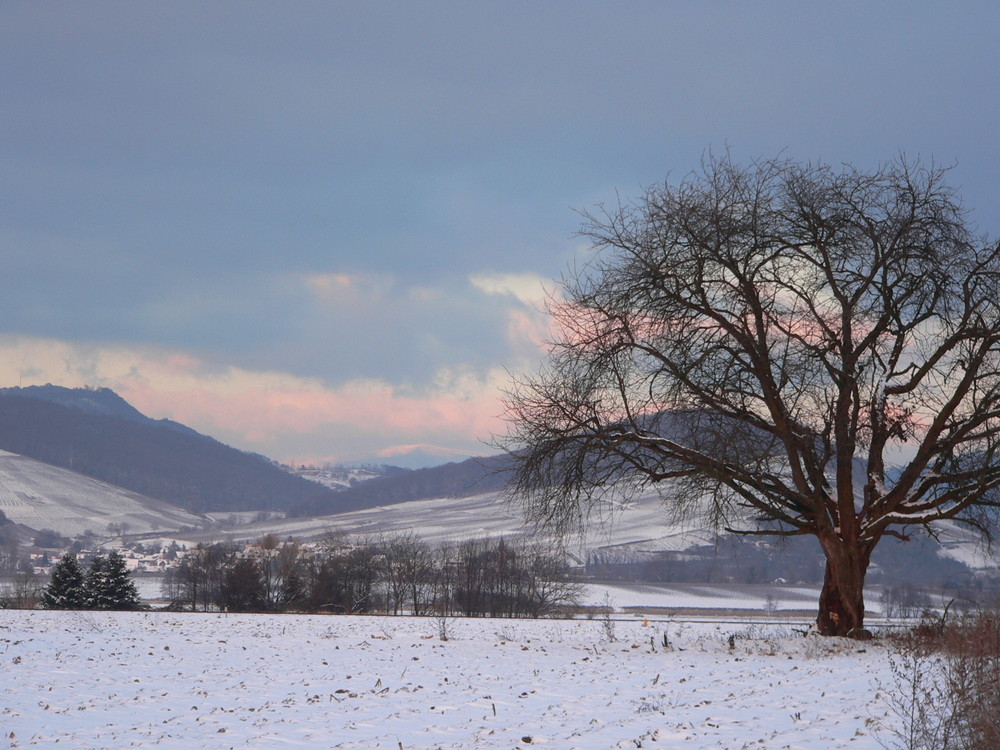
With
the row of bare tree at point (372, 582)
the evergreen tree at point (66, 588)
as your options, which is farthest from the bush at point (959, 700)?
the evergreen tree at point (66, 588)

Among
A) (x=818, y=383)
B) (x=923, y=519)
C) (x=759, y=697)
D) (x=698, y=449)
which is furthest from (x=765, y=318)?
(x=759, y=697)

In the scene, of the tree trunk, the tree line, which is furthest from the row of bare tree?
the tree trunk

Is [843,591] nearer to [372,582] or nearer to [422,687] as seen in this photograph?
[422,687]

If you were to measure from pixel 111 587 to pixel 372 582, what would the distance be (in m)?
19.8

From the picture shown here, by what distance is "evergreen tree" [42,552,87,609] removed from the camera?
38.1 m

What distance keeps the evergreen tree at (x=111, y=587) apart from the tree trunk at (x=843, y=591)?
30875 millimetres

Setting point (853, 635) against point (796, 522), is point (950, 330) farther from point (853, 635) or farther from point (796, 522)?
point (853, 635)

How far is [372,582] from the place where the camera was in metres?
57.5

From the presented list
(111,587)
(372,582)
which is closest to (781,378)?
(111,587)

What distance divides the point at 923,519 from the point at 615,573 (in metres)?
148

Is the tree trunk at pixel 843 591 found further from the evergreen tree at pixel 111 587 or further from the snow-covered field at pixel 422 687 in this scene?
the evergreen tree at pixel 111 587

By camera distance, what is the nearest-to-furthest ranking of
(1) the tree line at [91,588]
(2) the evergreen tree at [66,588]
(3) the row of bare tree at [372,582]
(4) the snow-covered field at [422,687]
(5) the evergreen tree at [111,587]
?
(4) the snow-covered field at [422,687] → (2) the evergreen tree at [66,588] → (1) the tree line at [91,588] → (5) the evergreen tree at [111,587] → (3) the row of bare tree at [372,582]

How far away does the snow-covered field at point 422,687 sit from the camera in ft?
32.1

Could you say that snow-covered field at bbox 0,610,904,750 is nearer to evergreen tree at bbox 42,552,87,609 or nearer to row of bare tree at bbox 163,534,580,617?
evergreen tree at bbox 42,552,87,609
